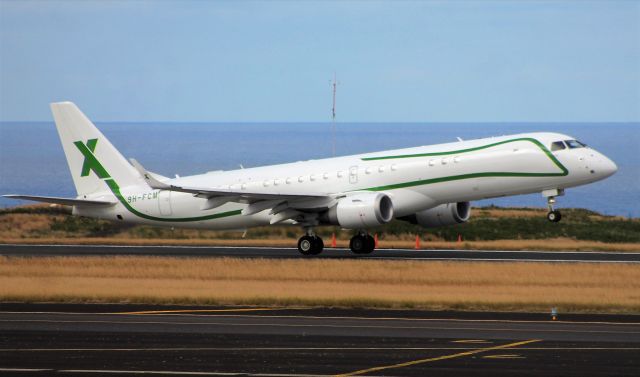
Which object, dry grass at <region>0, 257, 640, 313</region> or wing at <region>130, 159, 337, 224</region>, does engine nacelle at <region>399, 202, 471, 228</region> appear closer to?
wing at <region>130, 159, 337, 224</region>

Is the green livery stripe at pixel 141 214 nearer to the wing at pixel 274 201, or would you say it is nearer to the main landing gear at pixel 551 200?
the wing at pixel 274 201

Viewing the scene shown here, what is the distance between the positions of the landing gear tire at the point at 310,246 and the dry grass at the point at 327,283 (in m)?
3.89

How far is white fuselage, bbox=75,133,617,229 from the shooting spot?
1786 inches

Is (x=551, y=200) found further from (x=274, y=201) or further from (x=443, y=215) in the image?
(x=274, y=201)

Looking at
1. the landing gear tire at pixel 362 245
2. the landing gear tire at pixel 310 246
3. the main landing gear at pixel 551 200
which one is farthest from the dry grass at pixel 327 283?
the landing gear tire at pixel 362 245

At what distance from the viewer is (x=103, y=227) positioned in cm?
6788

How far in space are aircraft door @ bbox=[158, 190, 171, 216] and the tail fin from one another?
1.39 m

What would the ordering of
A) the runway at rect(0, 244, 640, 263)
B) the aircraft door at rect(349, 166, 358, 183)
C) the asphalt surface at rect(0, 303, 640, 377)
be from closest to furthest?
the asphalt surface at rect(0, 303, 640, 377)
the runway at rect(0, 244, 640, 263)
the aircraft door at rect(349, 166, 358, 183)

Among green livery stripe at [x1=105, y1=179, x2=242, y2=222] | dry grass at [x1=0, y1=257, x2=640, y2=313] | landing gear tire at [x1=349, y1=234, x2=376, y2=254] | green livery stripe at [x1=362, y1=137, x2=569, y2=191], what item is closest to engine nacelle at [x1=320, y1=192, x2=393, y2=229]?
green livery stripe at [x1=362, y1=137, x2=569, y2=191]

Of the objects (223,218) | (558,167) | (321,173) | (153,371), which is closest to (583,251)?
(558,167)

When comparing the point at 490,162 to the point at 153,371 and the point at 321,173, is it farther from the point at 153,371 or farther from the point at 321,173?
the point at 153,371

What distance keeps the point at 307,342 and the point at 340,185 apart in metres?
24.9

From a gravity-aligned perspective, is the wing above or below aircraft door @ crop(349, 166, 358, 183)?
below


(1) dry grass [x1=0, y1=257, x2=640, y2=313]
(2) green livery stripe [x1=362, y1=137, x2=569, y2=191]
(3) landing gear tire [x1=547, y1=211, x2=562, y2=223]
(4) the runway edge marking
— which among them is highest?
(2) green livery stripe [x1=362, y1=137, x2=569, y2=191]
